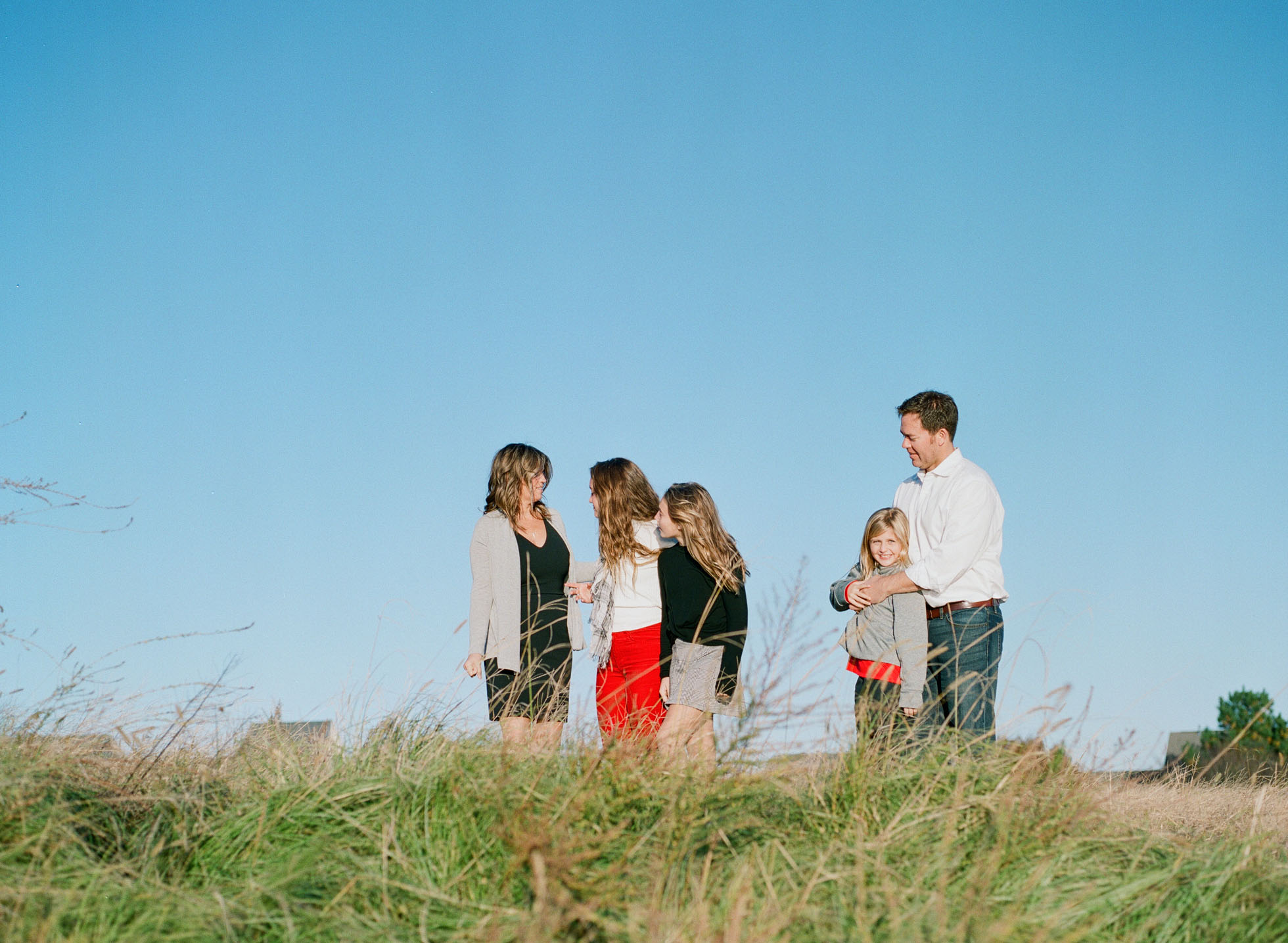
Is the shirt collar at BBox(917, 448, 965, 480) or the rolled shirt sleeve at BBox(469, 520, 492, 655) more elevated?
the shirt collar at BBox(917, 448, 965, 480)

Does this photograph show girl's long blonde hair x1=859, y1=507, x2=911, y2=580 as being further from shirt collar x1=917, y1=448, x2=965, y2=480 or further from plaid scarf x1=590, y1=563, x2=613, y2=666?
plaid scarf x1=590, y1=563, x2=613, y2=666

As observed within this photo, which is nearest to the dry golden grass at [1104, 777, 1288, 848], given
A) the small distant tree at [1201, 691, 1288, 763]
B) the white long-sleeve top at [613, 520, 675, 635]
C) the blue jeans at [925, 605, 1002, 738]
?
the blue jeans at [925, 605, 1002, 738]

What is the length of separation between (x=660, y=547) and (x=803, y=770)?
215cm

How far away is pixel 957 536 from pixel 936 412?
75 centimetres

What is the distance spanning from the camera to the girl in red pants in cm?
546

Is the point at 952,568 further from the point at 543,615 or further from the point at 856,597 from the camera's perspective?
the point at 543,615

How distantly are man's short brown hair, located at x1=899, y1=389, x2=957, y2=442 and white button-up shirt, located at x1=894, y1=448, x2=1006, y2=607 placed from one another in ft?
0.50

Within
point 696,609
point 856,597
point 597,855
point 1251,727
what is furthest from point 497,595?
point 1251,727

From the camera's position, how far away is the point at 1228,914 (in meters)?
2.98

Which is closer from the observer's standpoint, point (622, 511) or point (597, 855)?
point (597, 855)

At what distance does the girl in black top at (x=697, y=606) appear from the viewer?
4871 millimetres

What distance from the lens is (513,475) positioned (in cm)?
595

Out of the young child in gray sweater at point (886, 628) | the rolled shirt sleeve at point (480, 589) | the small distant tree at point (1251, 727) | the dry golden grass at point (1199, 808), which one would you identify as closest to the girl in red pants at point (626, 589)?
the rolled shirt sleeve at point (480, 589)

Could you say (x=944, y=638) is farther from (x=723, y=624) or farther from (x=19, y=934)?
(x=19, y=934)
